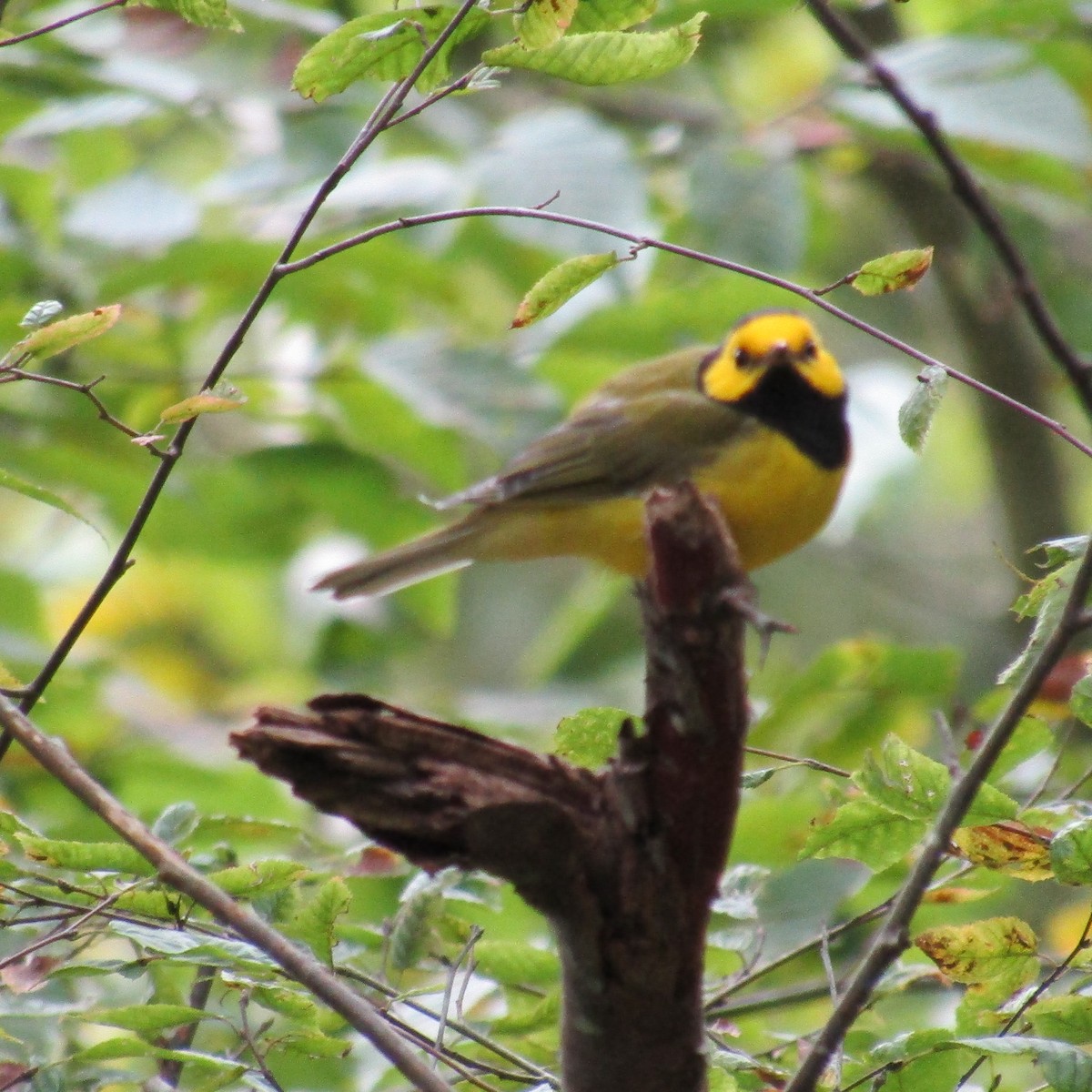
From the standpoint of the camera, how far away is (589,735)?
1752mm

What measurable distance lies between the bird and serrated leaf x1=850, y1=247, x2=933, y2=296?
6.68 ft

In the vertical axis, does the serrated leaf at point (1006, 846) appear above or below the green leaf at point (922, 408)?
below

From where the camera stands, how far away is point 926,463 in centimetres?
670

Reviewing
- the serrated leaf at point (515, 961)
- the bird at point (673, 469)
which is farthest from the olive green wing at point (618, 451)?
the serrated leaf at point (515, 961)

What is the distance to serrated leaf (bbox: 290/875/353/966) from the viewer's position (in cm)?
160

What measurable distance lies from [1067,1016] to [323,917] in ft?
2.55

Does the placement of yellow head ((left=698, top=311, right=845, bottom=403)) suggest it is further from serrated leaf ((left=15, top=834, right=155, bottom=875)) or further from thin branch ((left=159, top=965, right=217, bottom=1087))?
serrated leaf ((left=15, top=834, right=155, bottom=875))

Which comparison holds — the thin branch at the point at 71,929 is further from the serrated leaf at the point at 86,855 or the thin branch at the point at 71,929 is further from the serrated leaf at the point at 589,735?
the serrated leaf at the point at 589,735

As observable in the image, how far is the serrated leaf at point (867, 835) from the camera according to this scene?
165 centimetres

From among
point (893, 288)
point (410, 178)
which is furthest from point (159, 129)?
point (893, 288)

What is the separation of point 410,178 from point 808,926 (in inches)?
78.1

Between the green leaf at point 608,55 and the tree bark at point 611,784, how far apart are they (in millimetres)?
442

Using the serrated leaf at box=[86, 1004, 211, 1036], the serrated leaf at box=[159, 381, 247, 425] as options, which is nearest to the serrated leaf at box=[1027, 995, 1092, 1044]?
the serrated leaf at box=[86, 1004, 211, 1036]

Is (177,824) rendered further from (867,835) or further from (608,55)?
(608,55)
